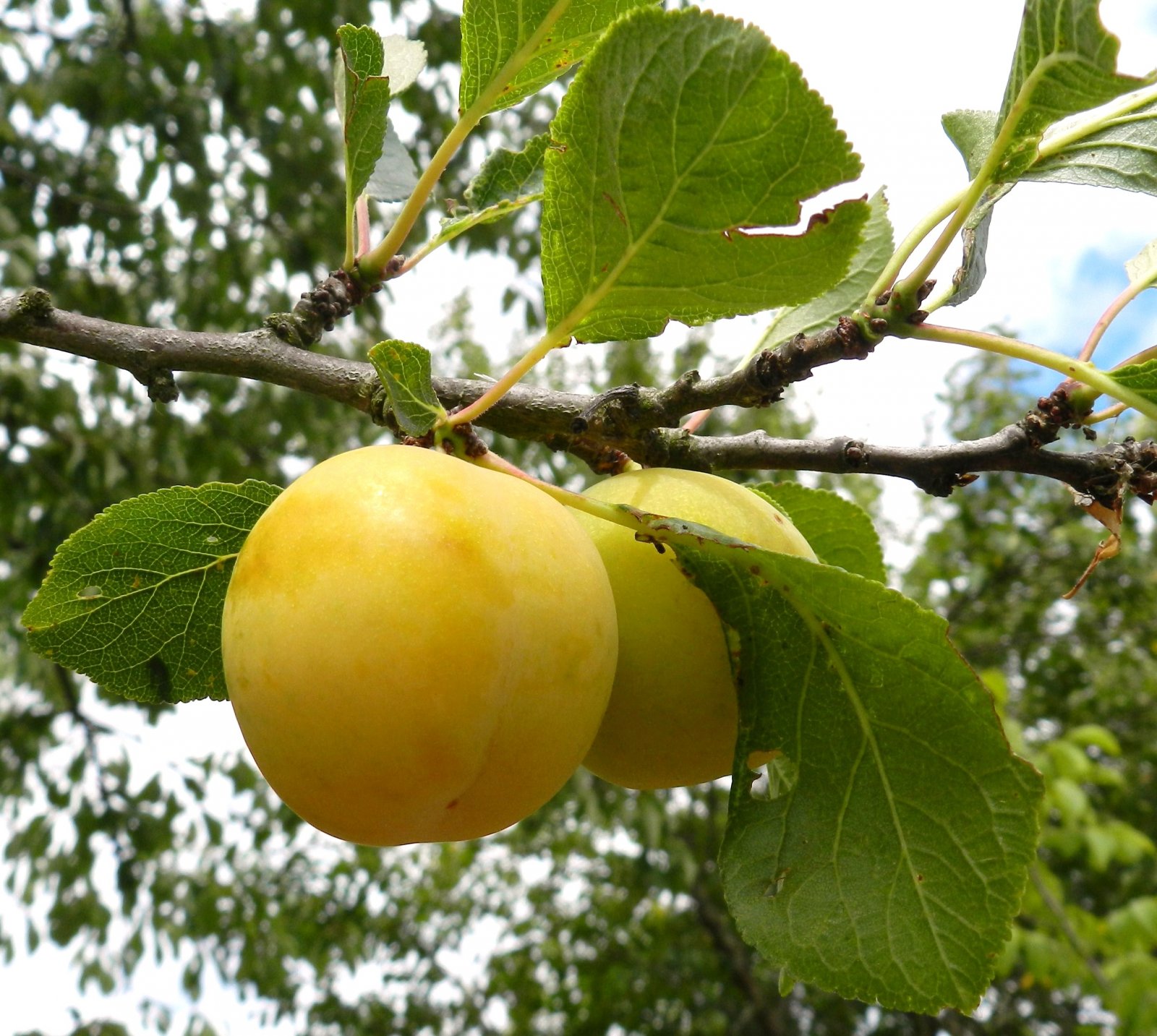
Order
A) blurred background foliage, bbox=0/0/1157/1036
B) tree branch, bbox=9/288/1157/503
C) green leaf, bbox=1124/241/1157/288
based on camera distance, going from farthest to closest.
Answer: blurred background foliage, bbox=0/0/1157/1036, green leaf, bbox=1124/241/1157/288, tree branch, bbox=9/288/1157/503

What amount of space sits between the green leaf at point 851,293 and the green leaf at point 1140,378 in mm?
359

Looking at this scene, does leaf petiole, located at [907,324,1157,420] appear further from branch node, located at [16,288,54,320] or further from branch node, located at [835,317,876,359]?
branch node, located at [16,288,54,320]

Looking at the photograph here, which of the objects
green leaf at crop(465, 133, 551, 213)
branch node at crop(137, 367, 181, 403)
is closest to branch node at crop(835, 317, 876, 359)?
green leaf at crop(465, 133, 551, 213)

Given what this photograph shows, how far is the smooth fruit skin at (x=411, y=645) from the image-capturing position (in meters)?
0.58

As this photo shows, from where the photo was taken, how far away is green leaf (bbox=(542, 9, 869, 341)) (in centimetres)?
60

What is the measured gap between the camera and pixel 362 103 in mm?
893

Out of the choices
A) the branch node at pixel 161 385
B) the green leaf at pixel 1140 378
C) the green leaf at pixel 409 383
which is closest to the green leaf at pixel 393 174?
the branch node at pixel 161 385

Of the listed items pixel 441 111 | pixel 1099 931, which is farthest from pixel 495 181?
pixel 1099 931

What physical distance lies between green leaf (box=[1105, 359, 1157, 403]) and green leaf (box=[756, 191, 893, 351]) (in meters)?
0.36

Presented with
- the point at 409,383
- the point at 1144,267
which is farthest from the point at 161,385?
the point at 1144,267

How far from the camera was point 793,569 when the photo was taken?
0.64 meters

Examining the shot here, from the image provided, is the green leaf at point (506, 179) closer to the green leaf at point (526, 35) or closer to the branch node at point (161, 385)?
the green leaf at point (526, 35)

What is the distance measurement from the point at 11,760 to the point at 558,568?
316cm

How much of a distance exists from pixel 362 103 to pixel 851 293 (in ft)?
1.79
